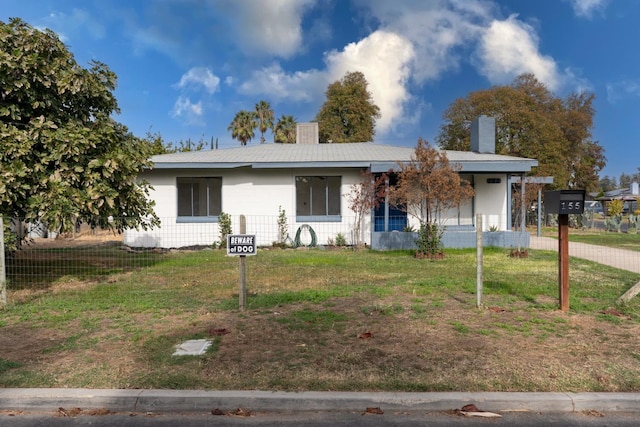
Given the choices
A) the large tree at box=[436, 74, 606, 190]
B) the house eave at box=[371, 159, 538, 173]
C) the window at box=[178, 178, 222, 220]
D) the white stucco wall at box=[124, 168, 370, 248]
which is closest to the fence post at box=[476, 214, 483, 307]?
the house eave at box=[371, 159, 538, 173]

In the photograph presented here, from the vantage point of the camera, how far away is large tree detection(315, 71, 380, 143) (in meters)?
35.1

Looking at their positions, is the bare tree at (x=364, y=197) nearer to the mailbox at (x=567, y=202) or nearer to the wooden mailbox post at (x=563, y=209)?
the wooden mailbox post at (x=563, y=209)

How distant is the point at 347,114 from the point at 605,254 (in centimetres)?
2472

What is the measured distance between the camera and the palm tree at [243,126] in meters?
41.0

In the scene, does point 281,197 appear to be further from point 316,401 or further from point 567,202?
point 316,401

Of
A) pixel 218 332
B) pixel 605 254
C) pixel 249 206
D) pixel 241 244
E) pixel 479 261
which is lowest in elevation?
pixel 218 332

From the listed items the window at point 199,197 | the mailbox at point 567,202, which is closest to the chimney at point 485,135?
the window at point 199,197

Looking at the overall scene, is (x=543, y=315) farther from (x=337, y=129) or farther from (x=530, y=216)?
(x=337, y=129)

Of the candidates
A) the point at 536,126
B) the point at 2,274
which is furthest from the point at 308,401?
the point at 536,126

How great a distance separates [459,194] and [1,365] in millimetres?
10569

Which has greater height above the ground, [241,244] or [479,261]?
[241,244]

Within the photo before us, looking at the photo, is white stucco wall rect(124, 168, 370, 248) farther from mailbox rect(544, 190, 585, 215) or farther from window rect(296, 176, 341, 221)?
mailbox rect(544, 190, 585, 215)

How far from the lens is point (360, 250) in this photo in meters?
14.4

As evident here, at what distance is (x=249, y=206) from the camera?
1568 centimetres
